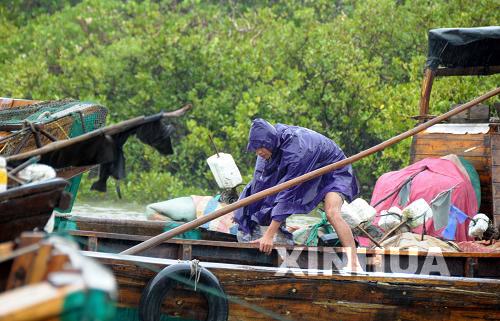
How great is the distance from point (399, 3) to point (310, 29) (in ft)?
6.67

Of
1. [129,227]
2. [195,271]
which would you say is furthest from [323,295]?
[129,227]

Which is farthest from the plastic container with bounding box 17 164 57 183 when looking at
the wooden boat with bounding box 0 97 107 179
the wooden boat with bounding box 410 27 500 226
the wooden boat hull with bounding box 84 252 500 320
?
the wooden boat with bounding box 410 27 500 226

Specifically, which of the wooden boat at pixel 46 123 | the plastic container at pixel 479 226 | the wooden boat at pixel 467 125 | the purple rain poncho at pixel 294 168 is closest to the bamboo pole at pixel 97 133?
the wooden boat at pixel 46 123

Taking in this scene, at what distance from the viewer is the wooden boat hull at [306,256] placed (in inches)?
255

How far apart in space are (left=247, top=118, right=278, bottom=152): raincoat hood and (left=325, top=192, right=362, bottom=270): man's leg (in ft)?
2.06

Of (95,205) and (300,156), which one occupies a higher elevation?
(300,156)

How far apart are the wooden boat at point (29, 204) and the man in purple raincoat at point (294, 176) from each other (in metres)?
2.23

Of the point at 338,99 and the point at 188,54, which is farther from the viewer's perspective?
the point at 188,54

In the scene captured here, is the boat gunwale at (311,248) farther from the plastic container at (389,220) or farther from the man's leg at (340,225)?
the plastic container at (389,220)

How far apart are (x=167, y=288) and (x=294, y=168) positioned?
144 cm

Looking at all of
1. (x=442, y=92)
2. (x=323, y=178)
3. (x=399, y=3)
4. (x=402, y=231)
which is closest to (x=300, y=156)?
(x=323, y=178)

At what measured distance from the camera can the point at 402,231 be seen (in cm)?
727

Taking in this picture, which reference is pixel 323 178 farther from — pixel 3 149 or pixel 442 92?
pixel 442 92
